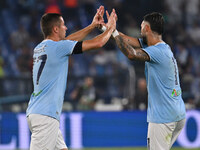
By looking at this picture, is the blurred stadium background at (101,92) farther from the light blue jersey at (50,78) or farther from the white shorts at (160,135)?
the light blue jersey at (50,78)

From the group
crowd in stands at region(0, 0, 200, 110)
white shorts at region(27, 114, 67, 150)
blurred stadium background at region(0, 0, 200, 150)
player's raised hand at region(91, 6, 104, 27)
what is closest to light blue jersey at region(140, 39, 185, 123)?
player's raised hand at region(91, 6, 104, 27)

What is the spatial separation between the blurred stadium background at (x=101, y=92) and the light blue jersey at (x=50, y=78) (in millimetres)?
5002

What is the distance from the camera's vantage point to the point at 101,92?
36.7ft

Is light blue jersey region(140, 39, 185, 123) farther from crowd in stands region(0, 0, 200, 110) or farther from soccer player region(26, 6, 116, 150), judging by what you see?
crowd in stands region(0, 0, 200, 110)

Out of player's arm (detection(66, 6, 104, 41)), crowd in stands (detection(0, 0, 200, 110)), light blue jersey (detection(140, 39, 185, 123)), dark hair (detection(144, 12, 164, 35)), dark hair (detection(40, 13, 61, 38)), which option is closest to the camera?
dark hair (detection(40, 13, 61, 38))

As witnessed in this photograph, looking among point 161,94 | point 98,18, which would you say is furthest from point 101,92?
point 161,94

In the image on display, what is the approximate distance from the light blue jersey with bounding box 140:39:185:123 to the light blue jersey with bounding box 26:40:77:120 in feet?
3.35

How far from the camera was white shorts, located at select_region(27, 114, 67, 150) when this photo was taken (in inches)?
196

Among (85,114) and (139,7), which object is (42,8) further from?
(85,114)

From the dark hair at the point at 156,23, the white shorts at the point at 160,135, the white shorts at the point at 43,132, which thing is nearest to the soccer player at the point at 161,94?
the white shorts at the point at 160,135

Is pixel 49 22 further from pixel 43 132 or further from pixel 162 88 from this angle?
pixel 162 88

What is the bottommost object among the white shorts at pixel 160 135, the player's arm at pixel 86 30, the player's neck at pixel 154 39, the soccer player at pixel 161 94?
the white shorts at pixel 160 135

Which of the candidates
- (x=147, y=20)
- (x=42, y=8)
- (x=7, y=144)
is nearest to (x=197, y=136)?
(x=7, y=144)

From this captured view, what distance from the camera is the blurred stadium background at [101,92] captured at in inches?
396
